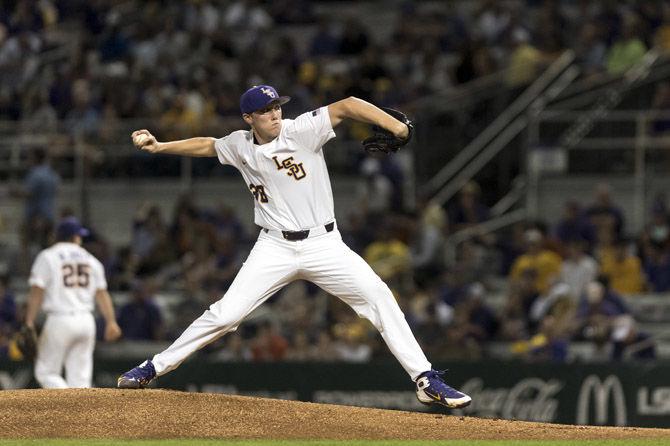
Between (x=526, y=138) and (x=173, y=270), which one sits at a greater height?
(x=526, y=138)

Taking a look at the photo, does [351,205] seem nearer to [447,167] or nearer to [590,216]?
[447,167]

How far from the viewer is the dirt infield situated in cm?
950

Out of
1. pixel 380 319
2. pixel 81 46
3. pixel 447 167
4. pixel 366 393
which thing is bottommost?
pixel 366 393

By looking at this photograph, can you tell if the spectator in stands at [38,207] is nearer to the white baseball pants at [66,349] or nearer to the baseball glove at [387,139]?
the white baseball pants at [66,349]

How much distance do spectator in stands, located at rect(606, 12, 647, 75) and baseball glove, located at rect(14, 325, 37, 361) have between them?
8584 mm

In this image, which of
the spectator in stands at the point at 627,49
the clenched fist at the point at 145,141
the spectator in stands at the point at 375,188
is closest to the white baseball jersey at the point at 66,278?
the clenched fist at the point at 145,141

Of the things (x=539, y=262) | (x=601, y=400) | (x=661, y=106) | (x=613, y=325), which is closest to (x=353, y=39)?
(x=661, y=106)

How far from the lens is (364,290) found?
367 inches

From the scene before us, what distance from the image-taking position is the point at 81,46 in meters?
22.1

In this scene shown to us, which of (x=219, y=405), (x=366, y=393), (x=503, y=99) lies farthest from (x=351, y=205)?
(x=219, y=405)

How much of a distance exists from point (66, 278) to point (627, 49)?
8.68 metres

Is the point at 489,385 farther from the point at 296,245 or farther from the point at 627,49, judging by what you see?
the point at 296,245

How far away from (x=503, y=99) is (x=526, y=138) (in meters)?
0.84

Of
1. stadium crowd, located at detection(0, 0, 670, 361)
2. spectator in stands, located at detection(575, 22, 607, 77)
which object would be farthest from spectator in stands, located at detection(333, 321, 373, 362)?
spectator in stands, located at detection(575, 22, 607, 77)
